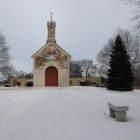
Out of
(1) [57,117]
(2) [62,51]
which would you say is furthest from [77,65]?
(1) [57,117]

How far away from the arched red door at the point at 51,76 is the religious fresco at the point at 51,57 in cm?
114

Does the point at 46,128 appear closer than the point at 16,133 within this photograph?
No

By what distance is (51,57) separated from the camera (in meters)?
26.9

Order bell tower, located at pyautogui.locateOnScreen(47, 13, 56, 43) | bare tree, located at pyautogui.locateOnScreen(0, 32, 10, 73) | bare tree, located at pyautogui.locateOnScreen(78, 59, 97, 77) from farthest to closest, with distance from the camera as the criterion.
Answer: bare tree, located at pyautogui.locateOnScreen(78, 59, 97, 77), bell tower, located at pyautogui.locateOnScreen(47, 13, 56, 43), bare tree, located at pyautogui.locateOnScreen(0, 32, 10, 73)

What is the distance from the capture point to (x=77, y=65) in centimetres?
6494

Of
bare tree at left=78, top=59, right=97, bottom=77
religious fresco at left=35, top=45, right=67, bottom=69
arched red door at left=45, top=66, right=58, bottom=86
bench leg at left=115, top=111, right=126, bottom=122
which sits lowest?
bench leg at left=115, top=111, right=126, bottom=122

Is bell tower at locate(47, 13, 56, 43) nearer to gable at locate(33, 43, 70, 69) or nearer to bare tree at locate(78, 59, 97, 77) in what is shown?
gable at locate(33, 43, 70, 69)

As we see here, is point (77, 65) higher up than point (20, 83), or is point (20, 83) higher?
point (77, 65)

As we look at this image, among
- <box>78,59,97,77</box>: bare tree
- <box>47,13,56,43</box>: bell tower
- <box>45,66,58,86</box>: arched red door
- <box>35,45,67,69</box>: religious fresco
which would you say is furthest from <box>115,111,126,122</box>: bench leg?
<box>78,59,97,77</box>: bare tree

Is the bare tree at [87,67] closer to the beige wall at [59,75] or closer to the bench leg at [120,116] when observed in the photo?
the beige wall at [59,75]

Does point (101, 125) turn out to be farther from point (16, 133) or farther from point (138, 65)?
point (138, 65)

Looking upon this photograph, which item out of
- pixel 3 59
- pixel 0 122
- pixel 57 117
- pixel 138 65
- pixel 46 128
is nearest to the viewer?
pixel 46 128

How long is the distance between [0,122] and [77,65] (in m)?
58.6

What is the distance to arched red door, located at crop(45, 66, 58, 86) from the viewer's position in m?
27.0
